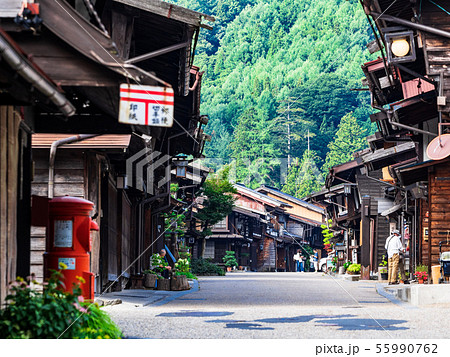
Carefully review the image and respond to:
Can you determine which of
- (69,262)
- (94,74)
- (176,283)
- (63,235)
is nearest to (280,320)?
(69,262)

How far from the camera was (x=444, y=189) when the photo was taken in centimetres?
2259

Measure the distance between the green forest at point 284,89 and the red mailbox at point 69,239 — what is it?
96.1 metres

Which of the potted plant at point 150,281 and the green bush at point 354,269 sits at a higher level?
the potted plant at point 150,281

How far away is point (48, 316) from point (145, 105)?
2.32m

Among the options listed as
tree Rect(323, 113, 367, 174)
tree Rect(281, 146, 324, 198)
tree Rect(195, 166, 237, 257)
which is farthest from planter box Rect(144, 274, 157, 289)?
tree Rect(323, 113, 367, 174)

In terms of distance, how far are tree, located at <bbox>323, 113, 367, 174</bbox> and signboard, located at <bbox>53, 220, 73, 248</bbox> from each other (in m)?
98.8

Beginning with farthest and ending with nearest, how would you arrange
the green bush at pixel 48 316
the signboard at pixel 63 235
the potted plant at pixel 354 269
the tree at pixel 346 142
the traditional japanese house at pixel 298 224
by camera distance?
1. the tree at pixel 346 142
2. the traditional japanese house at pixel 298 224
3. the potted plant at pixel 354 269
4. the signboard at pixel 63 235
5. the green bush at pixel 48 316

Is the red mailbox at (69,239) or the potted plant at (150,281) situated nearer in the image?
the red mailbox at (69,239)

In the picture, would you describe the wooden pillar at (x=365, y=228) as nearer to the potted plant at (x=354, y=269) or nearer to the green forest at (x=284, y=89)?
the potted plant at (x=354, y=269)

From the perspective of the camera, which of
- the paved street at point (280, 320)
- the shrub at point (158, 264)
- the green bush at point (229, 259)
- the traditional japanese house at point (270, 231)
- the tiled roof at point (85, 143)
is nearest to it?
the paved street at point (280, 320)

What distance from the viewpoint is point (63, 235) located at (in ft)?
34.9

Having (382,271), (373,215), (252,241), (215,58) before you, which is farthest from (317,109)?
(382,271)

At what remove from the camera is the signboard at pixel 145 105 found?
813 centimetres

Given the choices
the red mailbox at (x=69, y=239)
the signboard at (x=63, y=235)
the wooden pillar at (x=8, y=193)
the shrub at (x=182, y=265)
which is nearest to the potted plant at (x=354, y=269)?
the shrub at (x=182, y=265)
